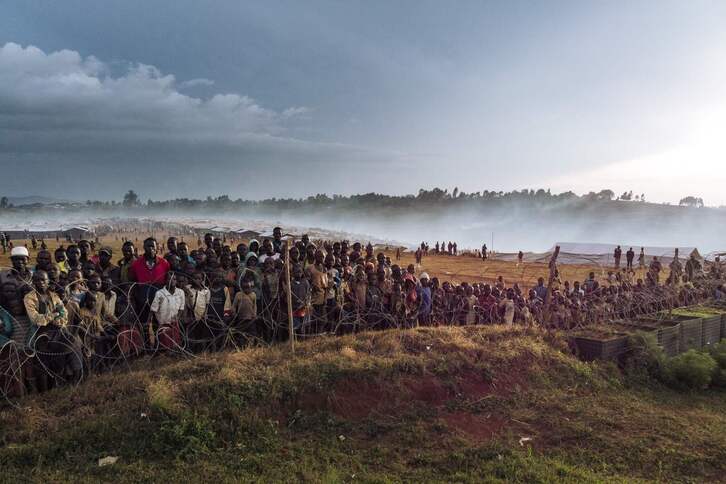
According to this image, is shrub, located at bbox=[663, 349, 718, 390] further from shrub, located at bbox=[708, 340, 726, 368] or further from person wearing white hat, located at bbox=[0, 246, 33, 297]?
person wearing white hat, located at bbox=[0, 246, 33, 297]

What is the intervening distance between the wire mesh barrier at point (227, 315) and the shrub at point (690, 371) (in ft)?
7.62

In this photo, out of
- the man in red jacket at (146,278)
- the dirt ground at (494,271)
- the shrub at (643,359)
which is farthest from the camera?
the dirt ground at (494,271)

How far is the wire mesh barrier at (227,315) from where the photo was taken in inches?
255

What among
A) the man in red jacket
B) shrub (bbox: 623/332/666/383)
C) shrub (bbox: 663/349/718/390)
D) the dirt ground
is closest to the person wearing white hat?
the man in red jacket

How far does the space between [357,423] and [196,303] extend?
3283 mm

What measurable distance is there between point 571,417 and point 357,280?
468 cm

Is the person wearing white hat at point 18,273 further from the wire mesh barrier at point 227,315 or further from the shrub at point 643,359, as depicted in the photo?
the shrub at point 643,359

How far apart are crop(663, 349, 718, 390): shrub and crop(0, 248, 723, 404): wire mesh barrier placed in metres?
2.32

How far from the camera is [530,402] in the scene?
27.8ft

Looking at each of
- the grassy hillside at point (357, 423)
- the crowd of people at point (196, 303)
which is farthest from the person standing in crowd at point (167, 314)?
the grassy hillside at point (357, 423)

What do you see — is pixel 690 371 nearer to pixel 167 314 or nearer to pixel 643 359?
pixel 643 359

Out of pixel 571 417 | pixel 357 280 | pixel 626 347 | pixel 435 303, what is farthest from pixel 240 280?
pixel 626 347

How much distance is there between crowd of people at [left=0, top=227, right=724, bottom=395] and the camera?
6.50 meters

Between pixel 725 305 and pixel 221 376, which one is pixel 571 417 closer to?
pixel 221 376
